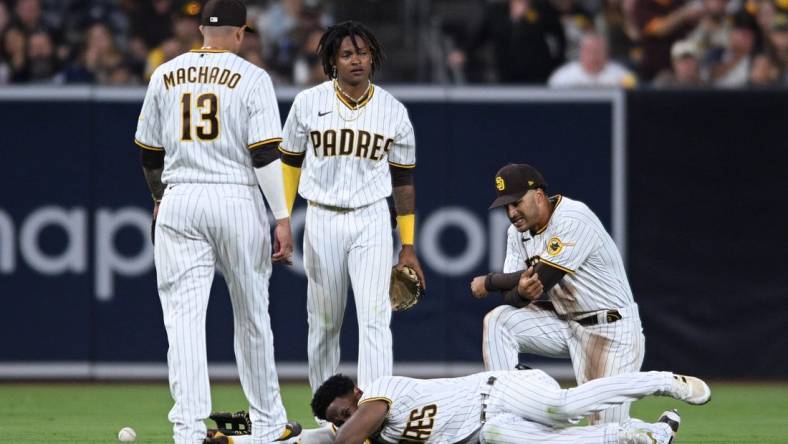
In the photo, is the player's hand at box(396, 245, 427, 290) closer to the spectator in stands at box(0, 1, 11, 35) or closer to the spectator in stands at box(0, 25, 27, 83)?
the spectator in stands at box(0, 25, 27, 83)

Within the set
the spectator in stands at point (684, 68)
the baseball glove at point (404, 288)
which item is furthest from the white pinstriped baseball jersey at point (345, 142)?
the spectator in stands at point (684, 68)

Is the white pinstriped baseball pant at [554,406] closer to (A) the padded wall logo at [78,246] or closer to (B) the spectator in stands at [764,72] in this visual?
(A) the padded wall logo at [78,246]

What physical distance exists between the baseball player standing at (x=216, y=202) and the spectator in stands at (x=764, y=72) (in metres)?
7.70

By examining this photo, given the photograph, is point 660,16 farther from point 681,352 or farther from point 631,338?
point 631,338

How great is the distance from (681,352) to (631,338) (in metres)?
4.57

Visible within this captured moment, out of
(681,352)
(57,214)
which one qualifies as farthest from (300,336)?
(681,352)

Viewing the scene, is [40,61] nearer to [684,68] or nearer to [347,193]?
[684,68]

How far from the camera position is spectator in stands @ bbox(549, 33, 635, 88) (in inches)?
554

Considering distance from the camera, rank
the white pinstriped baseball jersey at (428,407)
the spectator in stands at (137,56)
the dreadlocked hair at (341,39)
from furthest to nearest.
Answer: the spectator in stands at (137,56) → the dreadlocked hair at (341,39) → the white pinstriped baseball jersey at (428,407)

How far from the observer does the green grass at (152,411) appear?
9188 millimetres

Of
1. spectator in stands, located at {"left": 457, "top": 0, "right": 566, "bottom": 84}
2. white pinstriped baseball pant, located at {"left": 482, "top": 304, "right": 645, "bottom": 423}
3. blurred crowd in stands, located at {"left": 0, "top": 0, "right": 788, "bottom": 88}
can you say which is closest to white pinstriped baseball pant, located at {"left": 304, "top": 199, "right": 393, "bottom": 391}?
white pinstriped baseball pant, located at {"left": 482, "top": 304, "right": 645, "bottom": 423}

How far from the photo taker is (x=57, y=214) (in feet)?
41.8

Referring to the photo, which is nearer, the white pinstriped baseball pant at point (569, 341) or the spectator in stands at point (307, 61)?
the white pinstriped baseball pant at point (569, 341)

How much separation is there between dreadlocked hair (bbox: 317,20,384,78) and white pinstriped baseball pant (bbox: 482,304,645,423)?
5.88 feet
